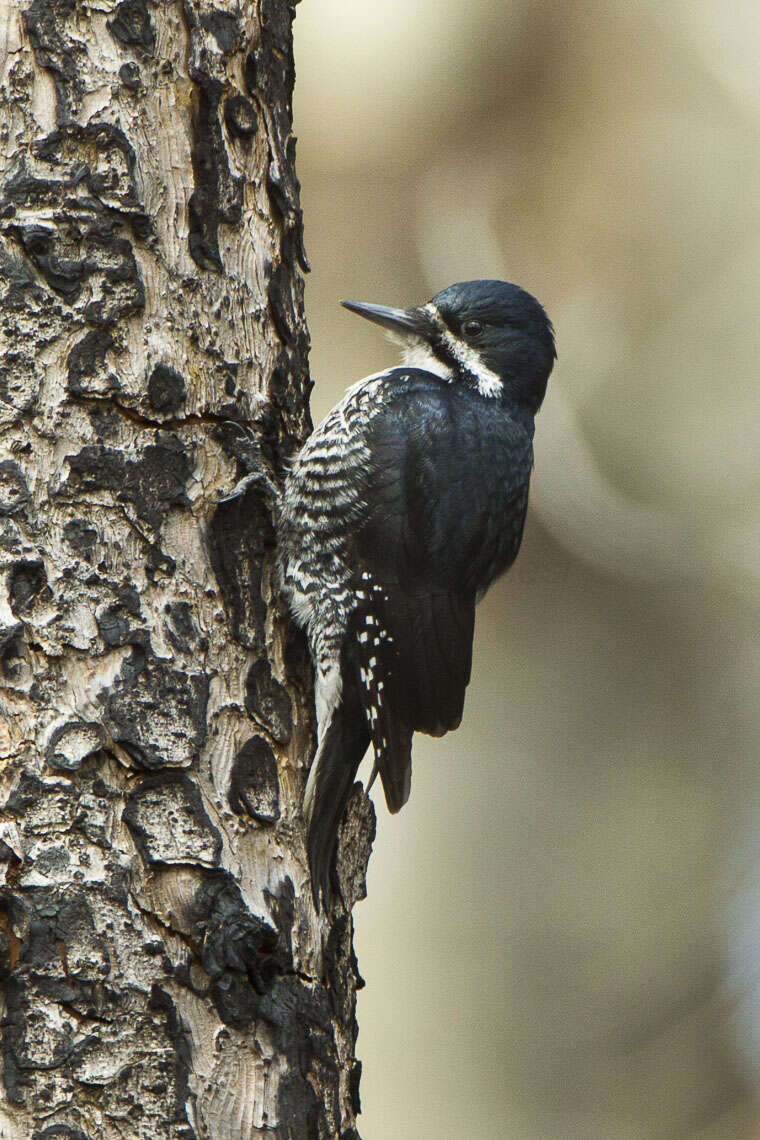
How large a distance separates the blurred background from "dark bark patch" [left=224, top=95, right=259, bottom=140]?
2.43m

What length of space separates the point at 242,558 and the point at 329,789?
435 mm

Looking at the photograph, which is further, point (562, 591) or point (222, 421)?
point (562, 591)

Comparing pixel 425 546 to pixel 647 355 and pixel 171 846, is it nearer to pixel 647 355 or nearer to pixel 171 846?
pixel 171 846

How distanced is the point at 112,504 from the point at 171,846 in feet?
1.79

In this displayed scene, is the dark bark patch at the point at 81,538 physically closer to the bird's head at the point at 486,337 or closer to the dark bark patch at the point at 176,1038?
the dark bark patch at the point at 176,1038

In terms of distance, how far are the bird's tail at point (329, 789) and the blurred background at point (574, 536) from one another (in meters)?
2.43

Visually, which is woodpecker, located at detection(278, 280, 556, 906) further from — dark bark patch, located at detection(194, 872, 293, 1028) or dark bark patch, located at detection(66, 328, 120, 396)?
dark bark patch, located at detection(66, 328, 120, 396)

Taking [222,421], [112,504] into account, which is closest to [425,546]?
[222,421]

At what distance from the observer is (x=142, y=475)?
2127mm

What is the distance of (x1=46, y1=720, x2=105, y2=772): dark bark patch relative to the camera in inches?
75.4

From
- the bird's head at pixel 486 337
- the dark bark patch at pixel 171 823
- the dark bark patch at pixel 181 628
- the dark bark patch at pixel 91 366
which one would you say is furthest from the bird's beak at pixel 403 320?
the dark bark patch at pixel 171 823

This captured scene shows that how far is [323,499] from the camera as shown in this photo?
2783 mm

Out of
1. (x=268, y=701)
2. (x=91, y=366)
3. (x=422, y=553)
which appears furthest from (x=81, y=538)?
(x=422, y=553)

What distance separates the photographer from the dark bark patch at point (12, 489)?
6.57 feet
